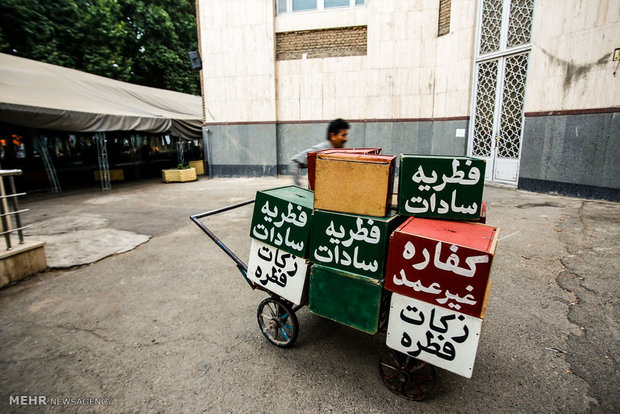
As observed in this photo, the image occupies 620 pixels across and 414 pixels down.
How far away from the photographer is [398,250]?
1.86m

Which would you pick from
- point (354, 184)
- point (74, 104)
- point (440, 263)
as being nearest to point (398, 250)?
point (440, 263)

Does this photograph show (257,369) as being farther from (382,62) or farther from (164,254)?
(382,62)

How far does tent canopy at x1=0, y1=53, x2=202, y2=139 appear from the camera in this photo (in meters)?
8.30

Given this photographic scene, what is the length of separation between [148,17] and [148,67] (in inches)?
→ 106

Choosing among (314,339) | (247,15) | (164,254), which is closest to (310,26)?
(247,15)

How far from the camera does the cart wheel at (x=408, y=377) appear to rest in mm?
2076

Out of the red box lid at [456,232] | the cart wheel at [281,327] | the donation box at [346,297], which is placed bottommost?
the cart wheel at [281,327]

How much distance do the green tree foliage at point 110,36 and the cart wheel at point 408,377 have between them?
1862 centimetres

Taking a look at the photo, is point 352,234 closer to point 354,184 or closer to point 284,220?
point 354,184

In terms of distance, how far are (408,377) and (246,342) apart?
136 centimetres

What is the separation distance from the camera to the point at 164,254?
4.87 meters

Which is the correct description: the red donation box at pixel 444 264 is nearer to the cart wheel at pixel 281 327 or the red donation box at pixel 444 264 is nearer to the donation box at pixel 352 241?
the donation box at pixel 352 241

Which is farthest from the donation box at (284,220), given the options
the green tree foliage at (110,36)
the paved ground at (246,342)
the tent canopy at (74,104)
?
the green tree foliage at (110,36)

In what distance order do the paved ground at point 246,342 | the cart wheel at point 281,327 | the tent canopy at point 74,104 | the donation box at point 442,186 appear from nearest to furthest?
the donation box at point 442,186 → the paved ground at point 246,342 → the cart wheel at point 281,327 → the tent canopy at point 74,104
